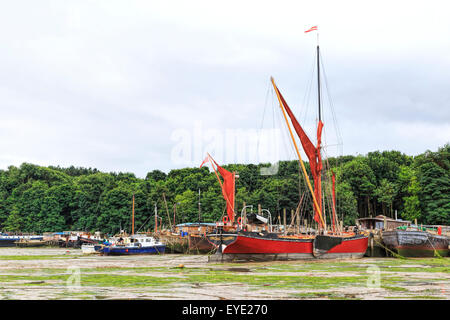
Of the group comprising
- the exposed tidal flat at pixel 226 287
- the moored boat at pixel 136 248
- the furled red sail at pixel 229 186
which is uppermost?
the furled red sail at pixel 229 186

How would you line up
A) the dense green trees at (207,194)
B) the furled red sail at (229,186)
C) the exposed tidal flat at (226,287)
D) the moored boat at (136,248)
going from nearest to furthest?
the exposed tidal flat at (226,287) → the moored boat at (136,248) → the furled red sail at (229,186) → the dense green trees at (207,194)

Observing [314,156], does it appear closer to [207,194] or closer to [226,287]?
[226,287]

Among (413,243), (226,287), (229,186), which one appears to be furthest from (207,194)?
(226,287)

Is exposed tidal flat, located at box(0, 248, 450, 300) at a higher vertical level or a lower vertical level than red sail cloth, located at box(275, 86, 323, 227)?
lower

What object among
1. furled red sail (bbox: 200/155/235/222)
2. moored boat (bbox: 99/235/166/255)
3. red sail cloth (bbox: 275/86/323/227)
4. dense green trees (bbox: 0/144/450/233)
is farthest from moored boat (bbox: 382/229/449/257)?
moored boat (bbox: 99/235/166/255)

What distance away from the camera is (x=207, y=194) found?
12262 cm

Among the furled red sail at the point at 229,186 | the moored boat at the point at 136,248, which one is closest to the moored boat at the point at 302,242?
the furled red sail at the point at 229,186

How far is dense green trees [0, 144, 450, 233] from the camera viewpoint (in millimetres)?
103688

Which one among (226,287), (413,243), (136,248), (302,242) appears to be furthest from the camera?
(136,248)

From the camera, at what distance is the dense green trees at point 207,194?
104m

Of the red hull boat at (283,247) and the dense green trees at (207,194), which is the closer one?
the red hull boat at (283,247)

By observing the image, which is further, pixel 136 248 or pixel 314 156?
pixel 136 248

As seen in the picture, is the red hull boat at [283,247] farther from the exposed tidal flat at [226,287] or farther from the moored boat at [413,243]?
the exposed tidal flat at [226,287]

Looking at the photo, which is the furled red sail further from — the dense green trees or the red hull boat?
the dense green trees
